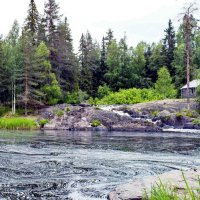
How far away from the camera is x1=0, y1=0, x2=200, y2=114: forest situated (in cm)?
5600

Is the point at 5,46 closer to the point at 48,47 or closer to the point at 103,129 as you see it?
the point at 48,47

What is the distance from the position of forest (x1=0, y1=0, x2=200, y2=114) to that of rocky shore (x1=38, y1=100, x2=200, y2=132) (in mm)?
9727

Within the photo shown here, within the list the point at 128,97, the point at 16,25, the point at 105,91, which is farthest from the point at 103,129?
the point at 16,25

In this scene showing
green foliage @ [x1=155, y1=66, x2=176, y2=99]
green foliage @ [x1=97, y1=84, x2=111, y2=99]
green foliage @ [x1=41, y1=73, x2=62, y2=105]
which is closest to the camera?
green foliage @ [x1=41, y1=73, x2=62, y2=105]

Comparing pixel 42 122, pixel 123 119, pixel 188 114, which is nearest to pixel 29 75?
pixel 42 122

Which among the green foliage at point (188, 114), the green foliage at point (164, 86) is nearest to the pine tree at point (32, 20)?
the green foliage at point (164, 86)

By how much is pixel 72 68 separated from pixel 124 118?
24.3 m

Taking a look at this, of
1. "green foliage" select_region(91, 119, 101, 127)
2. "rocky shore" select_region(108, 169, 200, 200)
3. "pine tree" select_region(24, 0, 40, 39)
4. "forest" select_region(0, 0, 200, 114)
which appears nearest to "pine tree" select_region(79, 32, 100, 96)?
"forest" select_region(0, 0, 200, 114)

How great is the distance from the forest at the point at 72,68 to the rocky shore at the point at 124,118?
9.73 m

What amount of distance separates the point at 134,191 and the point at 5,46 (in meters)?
53.8

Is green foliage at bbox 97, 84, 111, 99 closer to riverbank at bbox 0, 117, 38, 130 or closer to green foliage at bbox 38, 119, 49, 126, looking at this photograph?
green foliage at bbox 38, 119, 49, 126

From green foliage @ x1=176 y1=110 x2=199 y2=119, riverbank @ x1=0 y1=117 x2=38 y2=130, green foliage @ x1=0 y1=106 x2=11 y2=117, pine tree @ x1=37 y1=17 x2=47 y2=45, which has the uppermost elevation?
pine tree @ x1=37 y1=17 x2=47 y2=45

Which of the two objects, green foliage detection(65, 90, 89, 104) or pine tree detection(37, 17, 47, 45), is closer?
green foliage detection(65, 90, 89, 104)

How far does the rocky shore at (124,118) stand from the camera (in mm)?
42219
